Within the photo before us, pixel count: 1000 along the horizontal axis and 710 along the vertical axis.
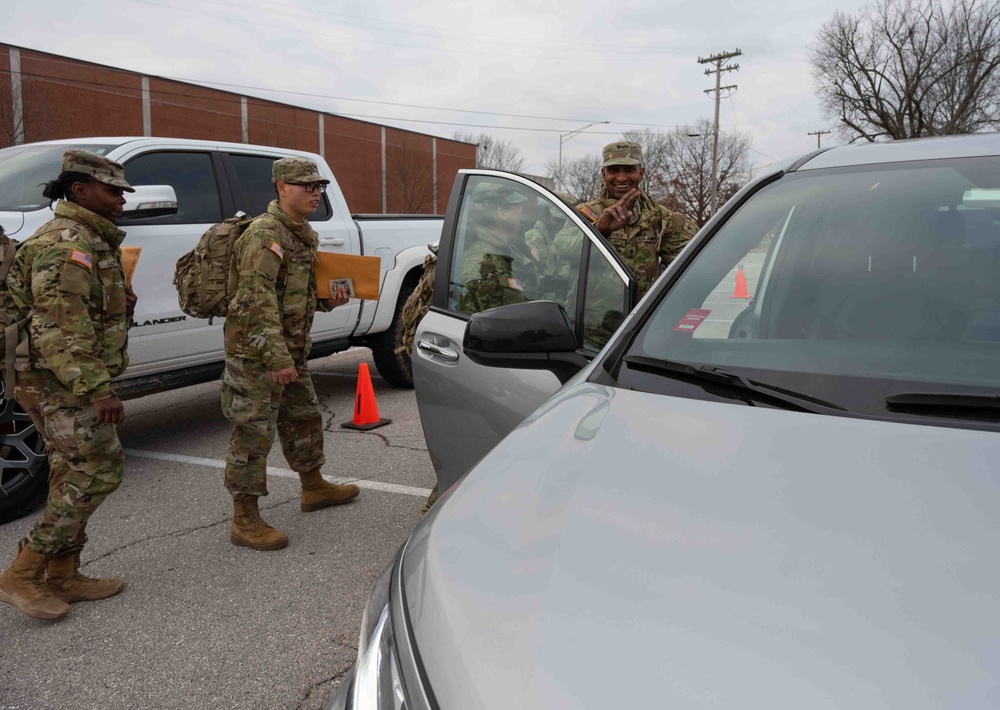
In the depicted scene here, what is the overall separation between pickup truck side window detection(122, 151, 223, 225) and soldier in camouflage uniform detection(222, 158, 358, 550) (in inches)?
60.4

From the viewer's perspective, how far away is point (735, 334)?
208 centimetres

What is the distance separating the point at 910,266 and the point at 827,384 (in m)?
0.51

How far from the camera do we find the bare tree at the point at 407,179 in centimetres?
5041

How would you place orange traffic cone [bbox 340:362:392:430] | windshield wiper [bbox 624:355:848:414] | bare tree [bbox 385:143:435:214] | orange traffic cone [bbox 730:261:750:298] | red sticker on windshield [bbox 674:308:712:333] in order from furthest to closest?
bare tree [bbox 385:143:435:214] < orange traffic cone [bbox 340:362:392:430] < orange traffic cone [bbox 730:261:750:298] < red sticker on windshield [bbox 674:308:712:333] < windshield wiper [bbox 624:355:848:414]

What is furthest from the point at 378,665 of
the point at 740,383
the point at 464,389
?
the point at 464,389

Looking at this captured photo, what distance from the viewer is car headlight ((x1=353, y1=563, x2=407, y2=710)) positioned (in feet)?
4.09

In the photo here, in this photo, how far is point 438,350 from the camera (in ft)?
10.9

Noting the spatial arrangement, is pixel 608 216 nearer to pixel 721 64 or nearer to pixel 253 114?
pixel 253 114

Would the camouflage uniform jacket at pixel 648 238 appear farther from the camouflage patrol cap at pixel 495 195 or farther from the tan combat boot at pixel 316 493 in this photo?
the tan combat boot at pixel 316 493

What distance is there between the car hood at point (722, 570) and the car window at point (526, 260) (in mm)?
1244

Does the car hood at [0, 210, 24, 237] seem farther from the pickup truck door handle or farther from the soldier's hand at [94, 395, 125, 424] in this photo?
the pickup truck door handle

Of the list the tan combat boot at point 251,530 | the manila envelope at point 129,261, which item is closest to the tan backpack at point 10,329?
the manila envelope at point 129,261

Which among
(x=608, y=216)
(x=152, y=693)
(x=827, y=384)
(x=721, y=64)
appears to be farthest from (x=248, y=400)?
(x=721, y=64)

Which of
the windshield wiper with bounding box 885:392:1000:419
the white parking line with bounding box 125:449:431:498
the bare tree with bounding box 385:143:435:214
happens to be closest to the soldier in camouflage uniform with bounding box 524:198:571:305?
the windshield wiper with bounding box 885:392:1000:419
